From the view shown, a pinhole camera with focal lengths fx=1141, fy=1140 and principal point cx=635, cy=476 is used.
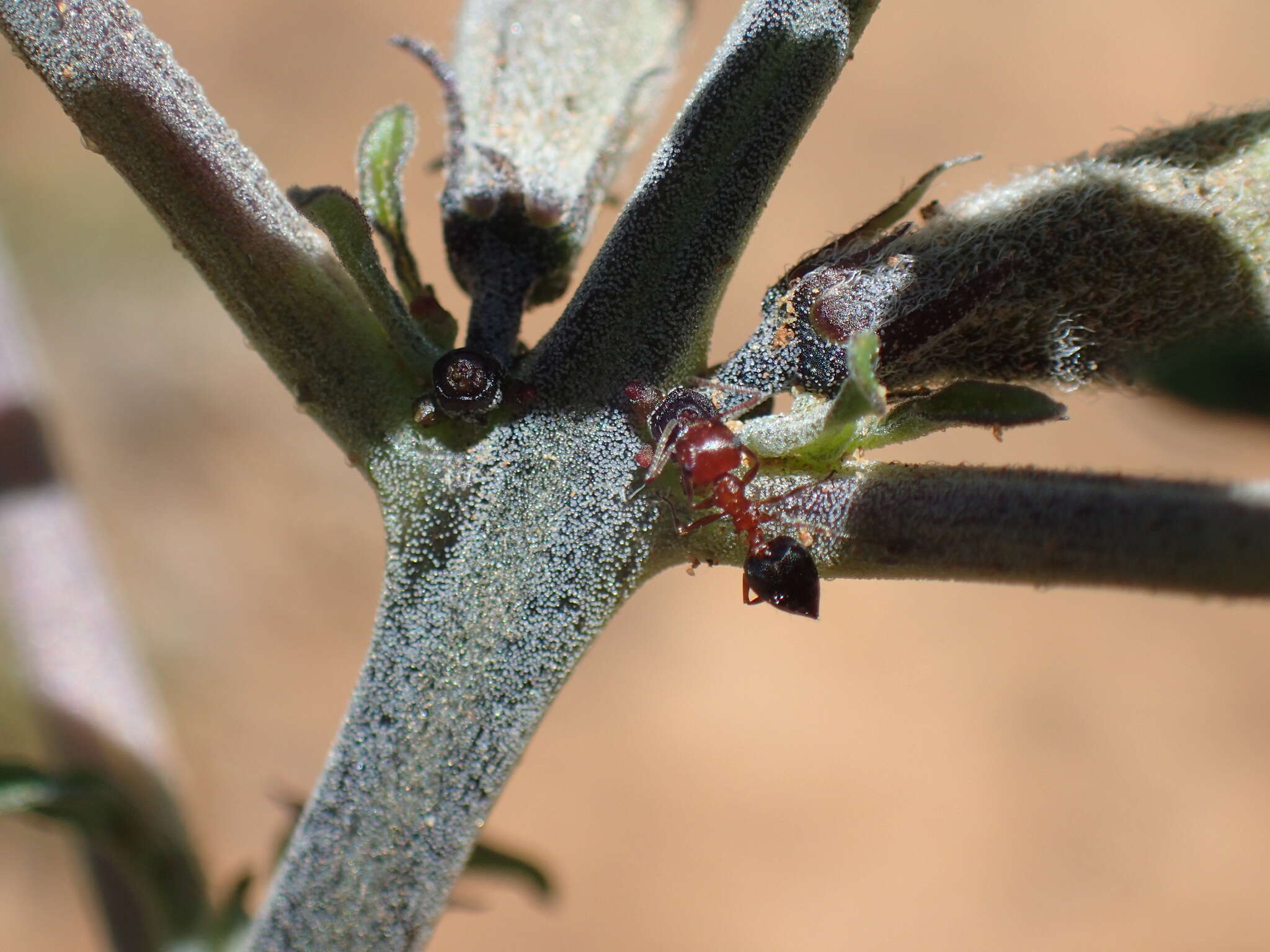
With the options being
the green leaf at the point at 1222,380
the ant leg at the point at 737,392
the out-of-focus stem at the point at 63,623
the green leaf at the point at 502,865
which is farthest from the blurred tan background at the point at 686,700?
the green leaf at the point at 1222,380

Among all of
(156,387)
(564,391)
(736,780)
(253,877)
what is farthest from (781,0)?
(156,387)

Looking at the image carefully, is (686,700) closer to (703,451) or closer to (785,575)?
(785,575)

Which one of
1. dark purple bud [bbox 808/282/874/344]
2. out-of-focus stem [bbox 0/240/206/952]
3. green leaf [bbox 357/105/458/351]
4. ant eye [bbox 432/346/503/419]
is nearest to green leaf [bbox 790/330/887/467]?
dark purple bud [bbox 808/282/874/344]

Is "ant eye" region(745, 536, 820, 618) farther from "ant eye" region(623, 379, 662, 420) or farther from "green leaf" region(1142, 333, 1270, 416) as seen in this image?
"green leaf" region(1142, 333, 1270, 416)

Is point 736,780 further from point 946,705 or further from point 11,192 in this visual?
point 11,192

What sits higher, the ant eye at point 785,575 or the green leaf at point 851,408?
the green leaf at point 851,408

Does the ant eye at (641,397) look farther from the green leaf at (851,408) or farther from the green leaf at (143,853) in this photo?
the green leaf at (143,853)

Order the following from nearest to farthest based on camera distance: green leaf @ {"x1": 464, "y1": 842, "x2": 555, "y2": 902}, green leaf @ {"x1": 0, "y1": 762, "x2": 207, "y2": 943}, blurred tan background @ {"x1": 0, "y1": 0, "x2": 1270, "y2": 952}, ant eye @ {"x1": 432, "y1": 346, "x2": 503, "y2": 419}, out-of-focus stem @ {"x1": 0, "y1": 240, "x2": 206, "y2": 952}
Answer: ant eye @ {"x1": 432, "y1": 346, "x2": 503, "y2": 419}
green leaf @ {"x1": 464, "y1": 842, "x2": 555, "y2": 902}
green leaf @ {"x1": 0, "y1": 762, "x2": 207, "y2": 943}
out-of-focus stem @ {"x1": 0, "y1": 240, "x2": 206, "y2": 952}
blurred tan background @ {"x1": 0, "y1": 0, "x2": 1270, "y2": 952}
